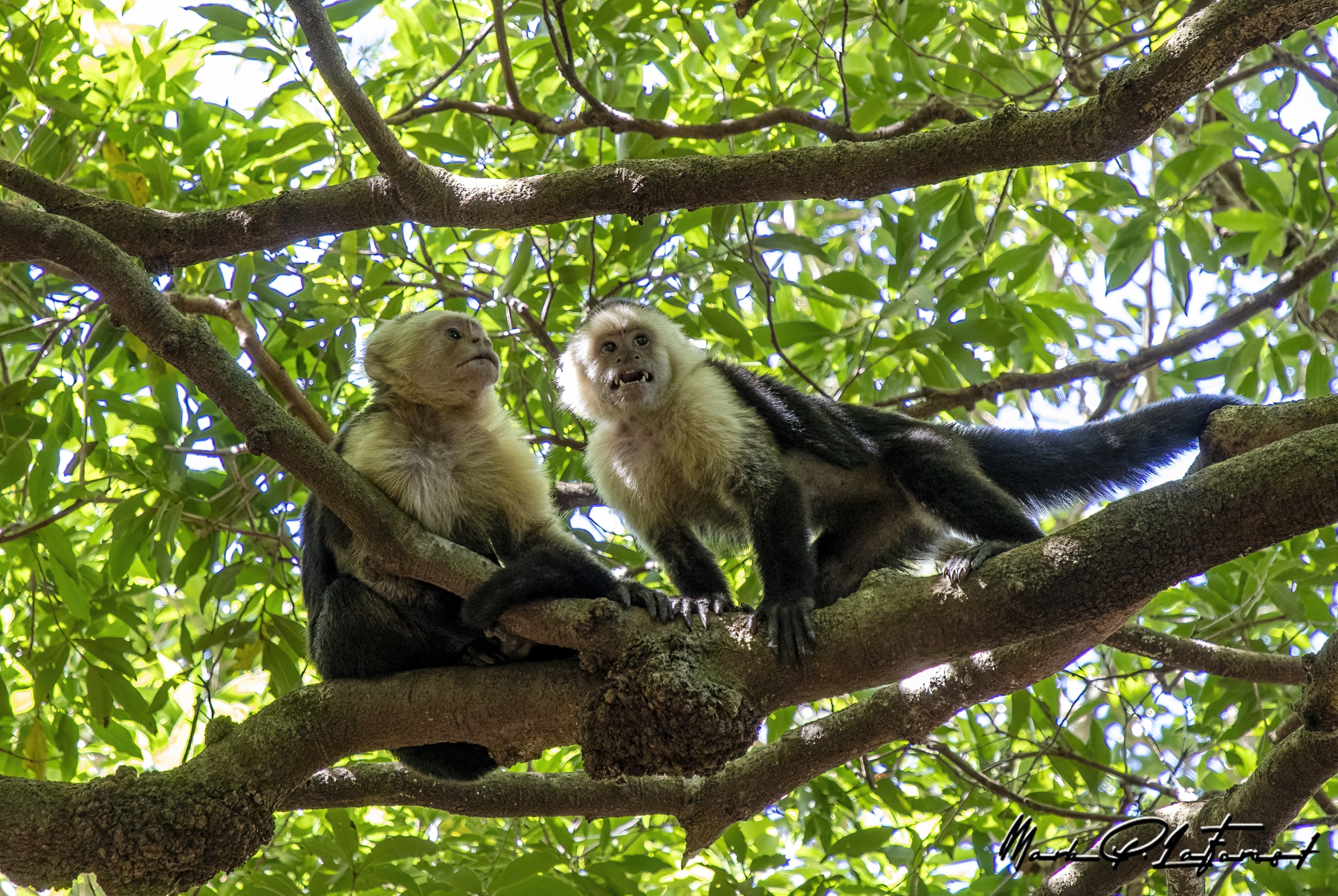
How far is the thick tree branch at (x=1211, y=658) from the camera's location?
3436 mm

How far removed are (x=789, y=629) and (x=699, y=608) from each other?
0.44m

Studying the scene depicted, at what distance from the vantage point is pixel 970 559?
2.90 meters

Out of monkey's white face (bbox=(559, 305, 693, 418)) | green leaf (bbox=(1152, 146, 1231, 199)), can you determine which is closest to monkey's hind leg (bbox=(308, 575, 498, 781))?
monkey's white face (bbox=(559, 305, 693, 418))

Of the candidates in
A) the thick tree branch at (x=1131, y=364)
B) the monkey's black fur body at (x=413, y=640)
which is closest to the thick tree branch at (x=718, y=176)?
the monkey's black fur body at (x=413, y=640)

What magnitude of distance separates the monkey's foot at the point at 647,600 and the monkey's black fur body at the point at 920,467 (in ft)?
1.83

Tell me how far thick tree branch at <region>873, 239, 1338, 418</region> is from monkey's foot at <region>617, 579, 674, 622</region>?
5.81ft

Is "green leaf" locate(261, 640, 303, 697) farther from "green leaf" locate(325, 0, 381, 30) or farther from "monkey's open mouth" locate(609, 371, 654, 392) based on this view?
"green leaf" locate(325, 0, 381, 30)

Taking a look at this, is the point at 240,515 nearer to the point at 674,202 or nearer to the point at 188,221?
the point at 188,221

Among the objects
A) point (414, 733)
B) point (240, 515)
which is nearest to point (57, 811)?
point (414, 733)

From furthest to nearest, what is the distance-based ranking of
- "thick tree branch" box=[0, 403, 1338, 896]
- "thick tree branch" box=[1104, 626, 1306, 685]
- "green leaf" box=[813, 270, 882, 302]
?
"green leaf" box=[813, 270, 882, 302] < "thick tree branch" box=[1104, 626, 1306, 685] < "thick tree branch" box=[0, 403, 1338, 896]

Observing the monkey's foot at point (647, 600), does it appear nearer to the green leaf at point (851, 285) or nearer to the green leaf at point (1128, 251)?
the green leaf at point (851, 285)

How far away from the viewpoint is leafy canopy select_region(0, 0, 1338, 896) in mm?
3742

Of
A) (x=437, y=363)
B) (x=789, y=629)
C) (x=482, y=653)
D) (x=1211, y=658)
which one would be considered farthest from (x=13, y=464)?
(x=1211, y=658)

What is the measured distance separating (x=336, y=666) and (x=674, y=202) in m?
1.57
